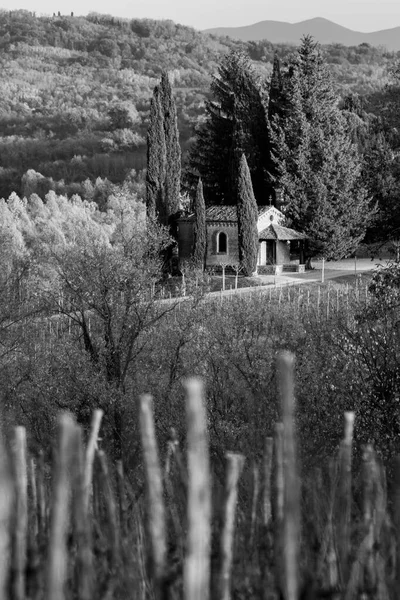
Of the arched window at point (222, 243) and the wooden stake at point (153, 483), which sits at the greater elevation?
the wooden stake at point (153, 483)

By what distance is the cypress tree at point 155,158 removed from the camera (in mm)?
39912

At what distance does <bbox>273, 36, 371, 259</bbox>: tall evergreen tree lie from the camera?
139 feet

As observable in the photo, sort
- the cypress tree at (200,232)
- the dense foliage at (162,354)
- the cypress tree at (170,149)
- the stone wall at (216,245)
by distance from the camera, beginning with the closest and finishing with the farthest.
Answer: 1. the dense foliage at (162,354)
2. the cypress tree at (200,232)
3. the cypress tree at (170,149)
4. the stone wall at (216,245)

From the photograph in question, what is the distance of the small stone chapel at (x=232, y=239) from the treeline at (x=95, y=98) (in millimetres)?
12754

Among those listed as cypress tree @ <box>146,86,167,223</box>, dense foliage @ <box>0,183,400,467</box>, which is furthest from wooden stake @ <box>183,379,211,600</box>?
cypress tree @ <box>146,86,167,223</box>

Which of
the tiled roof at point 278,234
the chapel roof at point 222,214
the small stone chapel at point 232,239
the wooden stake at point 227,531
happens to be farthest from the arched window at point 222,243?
the wooden stake at point 227,531

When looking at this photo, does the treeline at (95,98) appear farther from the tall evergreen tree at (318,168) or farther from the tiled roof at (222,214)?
the tiled roof at (222,214)

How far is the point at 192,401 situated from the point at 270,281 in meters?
36.3

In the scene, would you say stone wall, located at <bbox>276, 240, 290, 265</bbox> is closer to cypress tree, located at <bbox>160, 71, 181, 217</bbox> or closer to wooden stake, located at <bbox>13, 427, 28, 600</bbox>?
cypress tree, located at <bbox>160, 71, 181, 217</bbox>

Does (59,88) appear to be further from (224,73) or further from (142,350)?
(142,350)

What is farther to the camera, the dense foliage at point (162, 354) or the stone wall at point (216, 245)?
the stone wall at point (216, 245)

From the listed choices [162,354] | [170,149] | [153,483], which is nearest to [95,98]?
[170,149]

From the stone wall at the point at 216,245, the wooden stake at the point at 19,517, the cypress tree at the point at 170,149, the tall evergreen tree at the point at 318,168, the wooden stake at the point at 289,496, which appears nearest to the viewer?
the wooden stake at the point at 289,496

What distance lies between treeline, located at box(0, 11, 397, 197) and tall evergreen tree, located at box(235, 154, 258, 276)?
44.3ft
